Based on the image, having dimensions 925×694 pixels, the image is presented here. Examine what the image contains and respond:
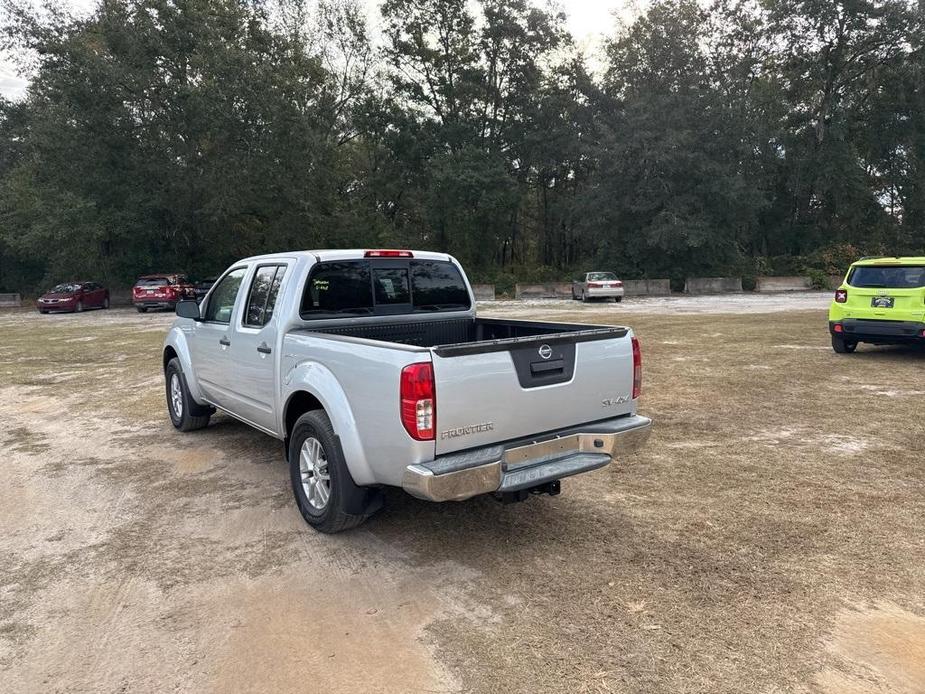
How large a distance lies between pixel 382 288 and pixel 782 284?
35275mm

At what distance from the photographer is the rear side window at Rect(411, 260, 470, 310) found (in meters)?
5.54

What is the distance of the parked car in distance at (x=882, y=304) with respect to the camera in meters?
9.80

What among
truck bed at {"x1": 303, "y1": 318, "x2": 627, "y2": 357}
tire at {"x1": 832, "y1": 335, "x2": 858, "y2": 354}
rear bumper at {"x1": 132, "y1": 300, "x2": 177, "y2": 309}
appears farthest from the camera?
rear bumper at {"x1": 132, "y1": 300, "x2": 177, "y2": 309}

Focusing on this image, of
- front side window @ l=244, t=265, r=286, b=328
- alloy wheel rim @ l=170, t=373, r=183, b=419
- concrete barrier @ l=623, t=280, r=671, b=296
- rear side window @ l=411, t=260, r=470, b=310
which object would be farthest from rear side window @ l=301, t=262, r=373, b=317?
concrete barrier @ l=623, t=280, r=671, b=296

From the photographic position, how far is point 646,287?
35.2 metres

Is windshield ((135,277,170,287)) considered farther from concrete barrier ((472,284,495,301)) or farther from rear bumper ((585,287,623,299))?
rear bumper ((585,287,623,299))

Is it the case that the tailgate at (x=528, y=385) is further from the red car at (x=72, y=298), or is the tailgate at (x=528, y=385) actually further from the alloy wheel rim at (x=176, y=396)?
the red car at (x=72, y=298)

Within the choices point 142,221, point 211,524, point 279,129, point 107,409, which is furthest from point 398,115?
point 211,524

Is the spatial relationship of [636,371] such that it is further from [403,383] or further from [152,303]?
[152,303]

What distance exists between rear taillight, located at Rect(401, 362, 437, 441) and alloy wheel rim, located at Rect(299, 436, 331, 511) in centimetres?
96

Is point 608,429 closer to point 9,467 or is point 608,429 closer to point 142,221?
point 9,467

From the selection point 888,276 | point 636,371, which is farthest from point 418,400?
point 888,276

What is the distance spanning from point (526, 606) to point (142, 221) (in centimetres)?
3362

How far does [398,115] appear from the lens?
39.2 meters
